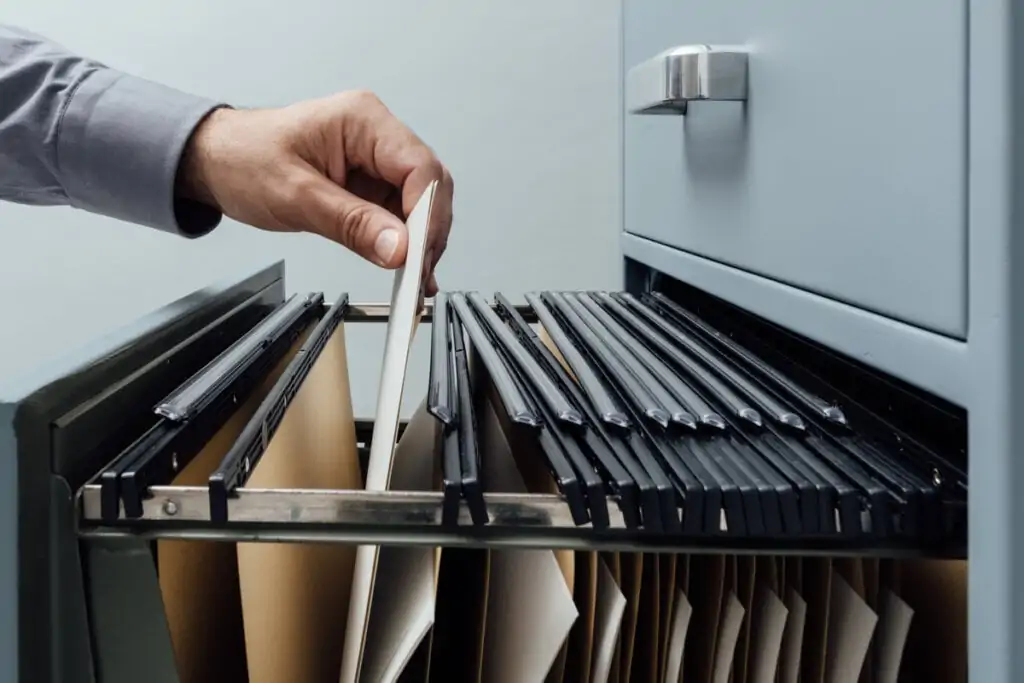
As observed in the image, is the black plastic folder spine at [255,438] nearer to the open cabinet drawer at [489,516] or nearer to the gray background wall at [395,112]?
the open cabinet drawer at [489,516]

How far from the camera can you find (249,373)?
417mm

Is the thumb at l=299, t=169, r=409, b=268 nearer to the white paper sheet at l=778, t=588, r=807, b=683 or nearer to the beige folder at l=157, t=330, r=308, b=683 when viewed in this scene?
the beige folder at l=157, t=330, r=308, b=683

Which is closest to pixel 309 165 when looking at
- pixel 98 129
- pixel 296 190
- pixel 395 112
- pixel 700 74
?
pixel 296 190

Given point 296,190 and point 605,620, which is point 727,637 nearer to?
point 605,620

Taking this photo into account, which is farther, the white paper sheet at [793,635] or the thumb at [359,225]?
the thumb at [359,225]

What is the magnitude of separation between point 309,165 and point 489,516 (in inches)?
15.4

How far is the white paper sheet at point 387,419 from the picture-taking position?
1.07 feet

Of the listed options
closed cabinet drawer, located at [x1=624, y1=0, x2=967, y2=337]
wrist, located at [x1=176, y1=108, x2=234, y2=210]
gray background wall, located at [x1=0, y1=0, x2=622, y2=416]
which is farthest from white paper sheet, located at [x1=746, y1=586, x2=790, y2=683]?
gray background wall, located at [x1=0, y1=0, x2=622, y2=416]

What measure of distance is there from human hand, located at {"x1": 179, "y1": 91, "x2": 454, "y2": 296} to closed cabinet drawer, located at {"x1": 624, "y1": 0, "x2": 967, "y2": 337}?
0.61ft

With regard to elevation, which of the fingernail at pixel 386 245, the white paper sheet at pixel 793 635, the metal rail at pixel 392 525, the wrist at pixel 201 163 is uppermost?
the wrist at pixel 201 163

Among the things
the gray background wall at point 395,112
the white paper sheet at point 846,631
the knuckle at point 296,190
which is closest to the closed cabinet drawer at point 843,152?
the white paper sheet at point 846,631

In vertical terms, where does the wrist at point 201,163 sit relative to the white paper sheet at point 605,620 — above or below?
above

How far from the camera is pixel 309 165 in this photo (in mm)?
610

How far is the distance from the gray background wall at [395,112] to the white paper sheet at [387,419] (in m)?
0.92
